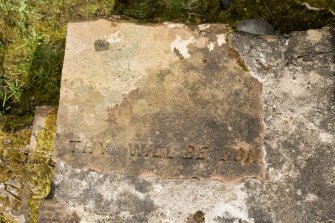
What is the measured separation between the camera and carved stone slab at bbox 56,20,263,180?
262cm

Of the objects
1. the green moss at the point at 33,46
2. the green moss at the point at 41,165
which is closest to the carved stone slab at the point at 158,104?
the green moss at the point at 41,165

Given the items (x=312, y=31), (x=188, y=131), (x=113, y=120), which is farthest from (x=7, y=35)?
(x=312, y=31)

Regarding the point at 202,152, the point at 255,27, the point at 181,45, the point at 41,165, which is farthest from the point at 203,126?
the point at 41,165

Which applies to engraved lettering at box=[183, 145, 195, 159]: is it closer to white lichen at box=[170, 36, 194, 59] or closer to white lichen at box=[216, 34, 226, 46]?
white lichen at box=[170, 36, 194, 59]

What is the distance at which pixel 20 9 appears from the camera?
377 cm

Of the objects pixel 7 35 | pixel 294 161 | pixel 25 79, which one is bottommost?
pixel 25 79

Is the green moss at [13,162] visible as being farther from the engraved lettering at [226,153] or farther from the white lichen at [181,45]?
the engraved lettering at [226,153]

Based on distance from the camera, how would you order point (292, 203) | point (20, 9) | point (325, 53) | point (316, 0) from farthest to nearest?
1. point (20, 9)
2. point (316, 0)
3. point (325, 53)
4. point (292, 203)

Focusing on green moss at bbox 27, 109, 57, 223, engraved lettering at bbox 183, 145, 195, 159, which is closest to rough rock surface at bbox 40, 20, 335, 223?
engraved lettering at bbox 183, 145, 195, 159

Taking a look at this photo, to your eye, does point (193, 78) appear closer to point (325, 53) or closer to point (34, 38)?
point (325, 53)

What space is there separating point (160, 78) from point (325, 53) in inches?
39.1

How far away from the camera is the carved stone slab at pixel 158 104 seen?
2623 millimetres

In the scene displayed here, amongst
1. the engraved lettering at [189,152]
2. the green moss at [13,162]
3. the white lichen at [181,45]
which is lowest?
the green moss at [13,162]

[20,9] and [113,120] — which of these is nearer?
[113,120]
